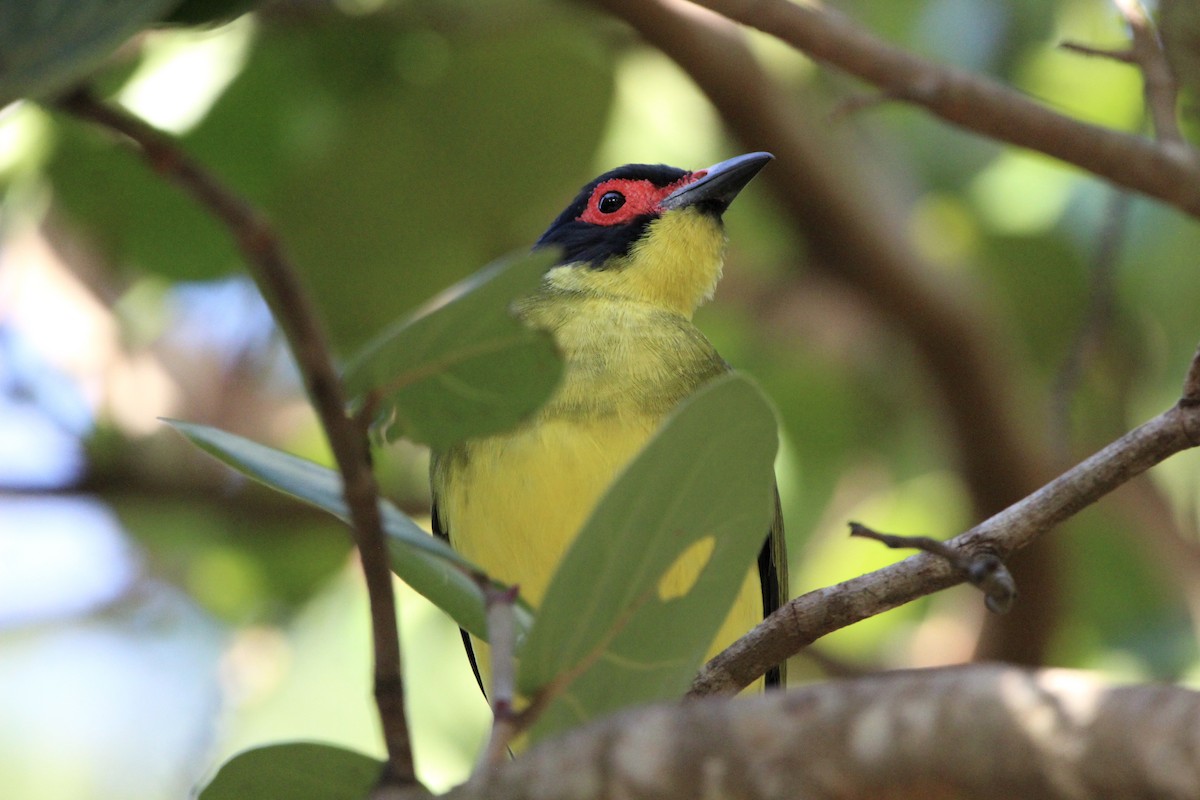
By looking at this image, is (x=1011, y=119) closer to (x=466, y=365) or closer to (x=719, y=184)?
(x=719, y=184)

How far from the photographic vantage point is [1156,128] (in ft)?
8.87

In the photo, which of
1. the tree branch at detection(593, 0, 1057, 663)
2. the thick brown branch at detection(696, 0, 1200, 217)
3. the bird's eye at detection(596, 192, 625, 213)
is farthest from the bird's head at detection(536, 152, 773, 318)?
the thick brown branch at detection(696, 0, 1200, 217)

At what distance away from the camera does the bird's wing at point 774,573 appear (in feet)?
10.1

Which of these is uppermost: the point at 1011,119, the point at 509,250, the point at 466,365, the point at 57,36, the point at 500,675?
the point at 57,36

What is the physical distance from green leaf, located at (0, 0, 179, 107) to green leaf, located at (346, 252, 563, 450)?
377mm

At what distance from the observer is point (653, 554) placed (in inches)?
55.7

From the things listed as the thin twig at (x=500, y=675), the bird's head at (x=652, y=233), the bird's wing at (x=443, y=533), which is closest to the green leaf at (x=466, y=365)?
the thin twig at (x=500, y=675)

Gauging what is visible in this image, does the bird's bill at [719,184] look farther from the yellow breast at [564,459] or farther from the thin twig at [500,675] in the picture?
the thin twig at [500,675]

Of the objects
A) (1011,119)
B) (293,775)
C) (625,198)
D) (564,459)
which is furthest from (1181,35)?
(293,775)

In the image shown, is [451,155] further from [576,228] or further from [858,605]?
[858,605]

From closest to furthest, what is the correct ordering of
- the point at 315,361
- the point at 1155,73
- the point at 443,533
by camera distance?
the point at 315,361
the point at 1155,73
the point at 443,533

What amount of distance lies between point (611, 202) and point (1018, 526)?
2.31 m

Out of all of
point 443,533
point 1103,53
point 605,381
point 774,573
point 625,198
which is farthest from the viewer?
point 625,198

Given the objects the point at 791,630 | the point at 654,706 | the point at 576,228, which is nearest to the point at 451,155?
the point at 576,228
